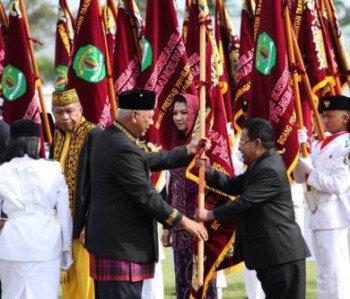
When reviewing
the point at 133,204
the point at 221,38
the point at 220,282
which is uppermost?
the point at 221,38

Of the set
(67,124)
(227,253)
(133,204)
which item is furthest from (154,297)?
(133,204)

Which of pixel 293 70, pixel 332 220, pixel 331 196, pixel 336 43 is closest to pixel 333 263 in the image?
pixel 332 220

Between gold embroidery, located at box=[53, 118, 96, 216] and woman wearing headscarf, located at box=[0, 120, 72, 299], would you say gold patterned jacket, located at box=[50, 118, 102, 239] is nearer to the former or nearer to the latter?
gold embroidery, located at box=[53, 118, 96, 216]

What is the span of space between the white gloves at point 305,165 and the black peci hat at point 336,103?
460mm

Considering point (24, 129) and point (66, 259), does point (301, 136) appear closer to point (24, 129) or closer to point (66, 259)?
point (66, 259)

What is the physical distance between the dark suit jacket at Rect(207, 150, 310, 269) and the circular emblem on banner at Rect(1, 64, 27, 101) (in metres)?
3.80

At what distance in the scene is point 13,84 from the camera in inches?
428

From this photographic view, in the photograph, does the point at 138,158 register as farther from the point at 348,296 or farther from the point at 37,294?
the point at 348,296

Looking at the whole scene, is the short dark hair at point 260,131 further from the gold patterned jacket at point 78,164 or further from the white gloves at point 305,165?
the white gloves at point 305,165

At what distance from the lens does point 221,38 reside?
1310 cm

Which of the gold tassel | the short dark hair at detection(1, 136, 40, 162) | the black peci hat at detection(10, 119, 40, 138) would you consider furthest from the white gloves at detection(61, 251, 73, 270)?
the black peci hat at detection(10, 119, 40, 138)

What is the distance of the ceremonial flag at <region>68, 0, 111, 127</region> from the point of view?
10.4m

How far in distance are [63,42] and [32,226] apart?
520 centimetres

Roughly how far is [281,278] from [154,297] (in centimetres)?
232
